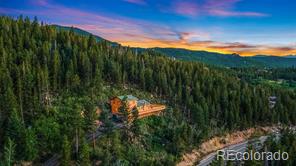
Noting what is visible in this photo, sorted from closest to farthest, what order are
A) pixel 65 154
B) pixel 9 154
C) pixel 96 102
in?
1. pixel 9 154
2. pixel 65 154
3. pixel 96 102

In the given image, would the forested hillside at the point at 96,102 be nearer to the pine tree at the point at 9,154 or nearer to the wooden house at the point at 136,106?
the pine tree at the point at 9,154

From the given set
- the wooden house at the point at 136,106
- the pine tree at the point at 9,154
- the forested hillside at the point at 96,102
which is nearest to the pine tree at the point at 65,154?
the forested hillside at the point at 96,102

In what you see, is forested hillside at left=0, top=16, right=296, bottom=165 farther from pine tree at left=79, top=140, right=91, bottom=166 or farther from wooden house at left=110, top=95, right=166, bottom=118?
wooden house at left=110, top=95, right=166, bottom=118

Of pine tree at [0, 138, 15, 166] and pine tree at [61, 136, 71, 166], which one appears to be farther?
pine tree at [61, 136, 71, 166]

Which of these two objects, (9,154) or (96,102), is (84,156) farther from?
(96,102)

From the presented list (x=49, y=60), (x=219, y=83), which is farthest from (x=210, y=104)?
(x=49, y=60)

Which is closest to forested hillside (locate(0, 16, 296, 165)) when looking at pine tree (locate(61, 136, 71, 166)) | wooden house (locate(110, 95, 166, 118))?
pine tree (locate(61, 136, 71, 166))

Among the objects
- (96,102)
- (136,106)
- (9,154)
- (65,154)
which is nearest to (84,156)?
(65,154)

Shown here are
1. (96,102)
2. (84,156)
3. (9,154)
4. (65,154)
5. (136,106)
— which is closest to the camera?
(9,154)
